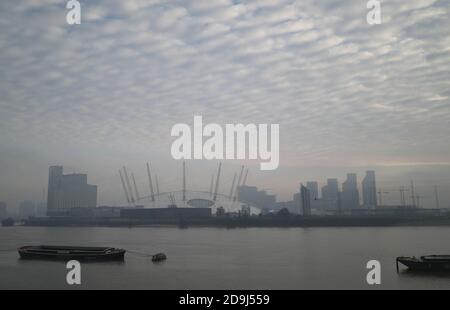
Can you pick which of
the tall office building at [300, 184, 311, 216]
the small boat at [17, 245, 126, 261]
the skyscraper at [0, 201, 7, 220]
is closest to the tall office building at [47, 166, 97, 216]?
the skyscraper at [0, 201, 7, 220]

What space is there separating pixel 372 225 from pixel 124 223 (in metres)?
55.5

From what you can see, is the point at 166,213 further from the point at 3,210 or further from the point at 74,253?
the point at 3,210

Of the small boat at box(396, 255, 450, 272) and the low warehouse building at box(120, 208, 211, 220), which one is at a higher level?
the low warehouse building at box(120, 208, 211, 220)

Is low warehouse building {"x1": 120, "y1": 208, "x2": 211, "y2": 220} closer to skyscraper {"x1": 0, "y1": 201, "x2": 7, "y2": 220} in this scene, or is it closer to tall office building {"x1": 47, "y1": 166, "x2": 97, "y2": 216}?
tall office building {"x1": 47, "y1": 166, "x2": 97, "y2": 216}

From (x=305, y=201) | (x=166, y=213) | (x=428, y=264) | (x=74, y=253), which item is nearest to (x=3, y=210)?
(x=166, y=213)

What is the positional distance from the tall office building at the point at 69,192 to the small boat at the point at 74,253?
364ft

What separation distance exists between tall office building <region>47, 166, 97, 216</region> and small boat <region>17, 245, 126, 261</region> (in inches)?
4364

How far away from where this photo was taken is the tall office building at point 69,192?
136m

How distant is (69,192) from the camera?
138 m

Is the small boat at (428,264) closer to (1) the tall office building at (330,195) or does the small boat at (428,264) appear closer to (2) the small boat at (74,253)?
(2) the small boat at (74,253)

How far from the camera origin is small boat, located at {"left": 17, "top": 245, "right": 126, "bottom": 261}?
26.7 meters

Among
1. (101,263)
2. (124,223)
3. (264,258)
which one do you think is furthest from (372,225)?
(101,263)

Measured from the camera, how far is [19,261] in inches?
1062
